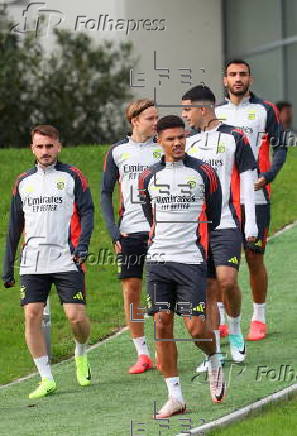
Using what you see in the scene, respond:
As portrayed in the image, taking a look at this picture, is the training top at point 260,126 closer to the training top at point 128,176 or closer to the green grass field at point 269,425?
the training top at point 128,176

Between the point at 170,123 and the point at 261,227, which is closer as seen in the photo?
the point at 170,123

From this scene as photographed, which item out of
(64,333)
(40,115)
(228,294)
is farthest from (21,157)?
(228,294)

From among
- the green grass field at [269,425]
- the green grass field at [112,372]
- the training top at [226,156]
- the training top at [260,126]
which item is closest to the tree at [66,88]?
the green grass field at [112,372]

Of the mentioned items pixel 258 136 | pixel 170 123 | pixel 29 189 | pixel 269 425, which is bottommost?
pixel 269 425

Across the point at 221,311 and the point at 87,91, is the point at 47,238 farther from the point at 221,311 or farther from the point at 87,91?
the point at 87,91

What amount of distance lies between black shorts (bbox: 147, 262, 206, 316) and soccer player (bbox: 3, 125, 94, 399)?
1300 millimetres

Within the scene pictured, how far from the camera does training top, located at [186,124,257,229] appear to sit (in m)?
12.5

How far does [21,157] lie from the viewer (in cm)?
2528

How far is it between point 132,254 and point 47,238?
38.6 inches

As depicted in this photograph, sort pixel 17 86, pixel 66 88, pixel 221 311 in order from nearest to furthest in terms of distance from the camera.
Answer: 1. pixel 221 311
2. pixel 17 86
3. pixel 66 88

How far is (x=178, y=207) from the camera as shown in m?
10.8

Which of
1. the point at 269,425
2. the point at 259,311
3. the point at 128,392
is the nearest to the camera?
the point at 269,425

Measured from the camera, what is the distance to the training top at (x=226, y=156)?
12477 mm

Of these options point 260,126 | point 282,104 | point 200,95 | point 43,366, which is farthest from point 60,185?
point 282,104
